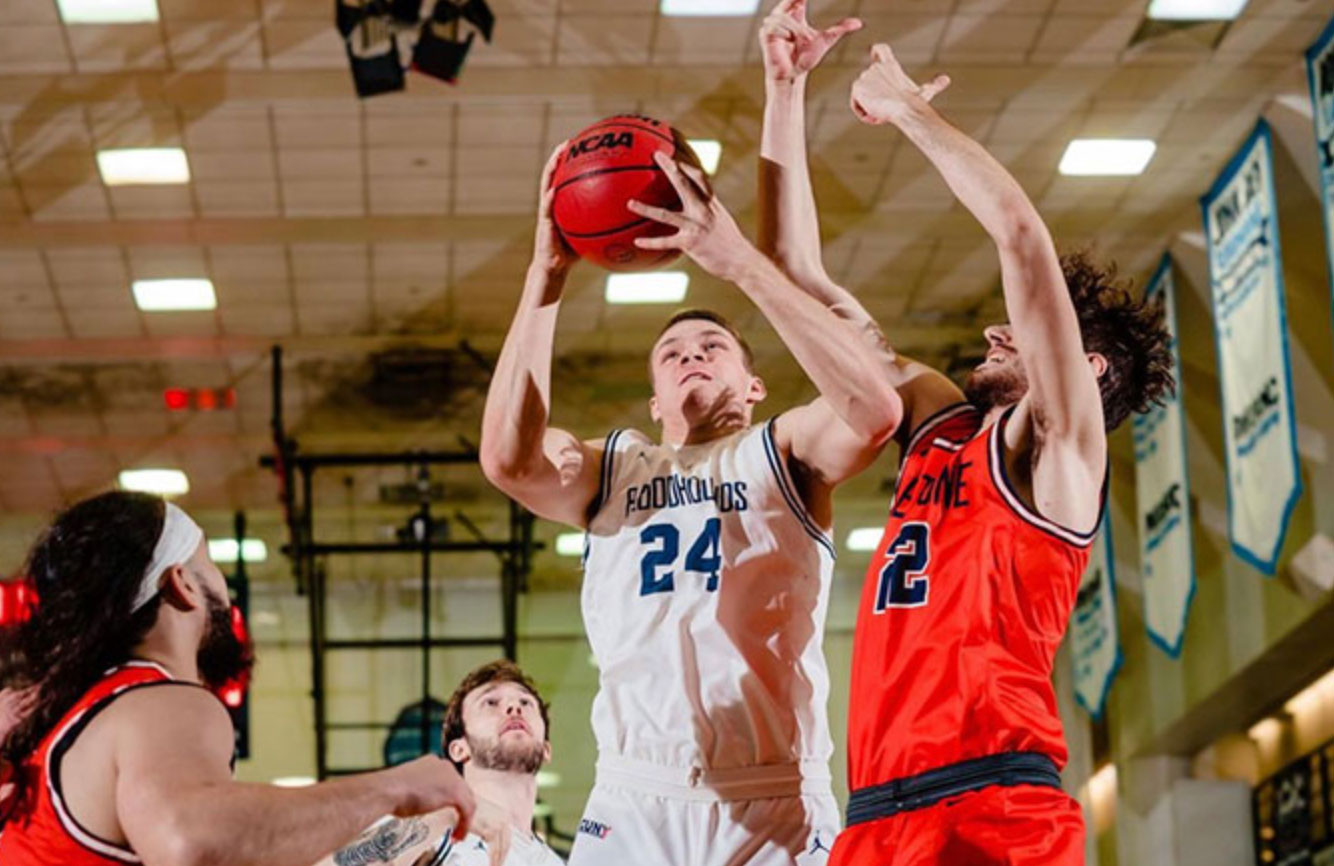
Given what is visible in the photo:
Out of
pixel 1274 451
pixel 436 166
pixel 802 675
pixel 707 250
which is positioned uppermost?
pixel 436 166

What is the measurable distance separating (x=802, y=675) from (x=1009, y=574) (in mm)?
693

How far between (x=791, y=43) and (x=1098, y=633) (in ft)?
41.5

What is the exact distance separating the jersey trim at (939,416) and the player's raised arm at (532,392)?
2.86ft

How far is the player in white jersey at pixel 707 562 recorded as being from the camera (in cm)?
442

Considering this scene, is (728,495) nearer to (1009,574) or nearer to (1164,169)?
(1009,574)

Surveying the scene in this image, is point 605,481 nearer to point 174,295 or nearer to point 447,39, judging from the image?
point 447,39

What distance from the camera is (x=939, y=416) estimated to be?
4.62 m

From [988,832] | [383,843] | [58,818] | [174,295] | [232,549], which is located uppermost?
[232,549]

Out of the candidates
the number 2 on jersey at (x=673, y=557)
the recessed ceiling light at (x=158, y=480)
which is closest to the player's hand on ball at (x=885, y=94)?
the number 2 on jersey at (x=673, y=557)

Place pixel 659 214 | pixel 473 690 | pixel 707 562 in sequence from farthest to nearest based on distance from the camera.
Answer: pixel 473 690, pixel 707 562, pixel 659 214

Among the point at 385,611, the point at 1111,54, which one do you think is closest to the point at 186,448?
the point at 385,611

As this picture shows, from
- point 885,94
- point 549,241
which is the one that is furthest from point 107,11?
point 885,94

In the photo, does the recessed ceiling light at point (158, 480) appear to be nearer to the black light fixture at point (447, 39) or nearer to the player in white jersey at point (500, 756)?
the black light fixture at point (447, 39)

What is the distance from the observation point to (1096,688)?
1688cm
